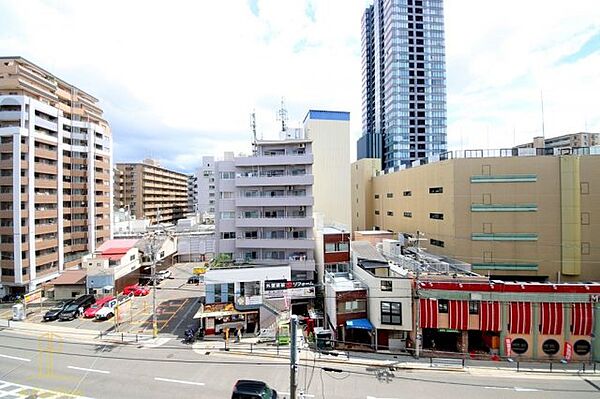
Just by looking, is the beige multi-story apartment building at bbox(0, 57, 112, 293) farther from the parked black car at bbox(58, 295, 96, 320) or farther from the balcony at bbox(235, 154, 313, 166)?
the balcony at bbox(235, 154, 313, 166)

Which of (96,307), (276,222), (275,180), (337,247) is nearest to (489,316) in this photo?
(337,247)

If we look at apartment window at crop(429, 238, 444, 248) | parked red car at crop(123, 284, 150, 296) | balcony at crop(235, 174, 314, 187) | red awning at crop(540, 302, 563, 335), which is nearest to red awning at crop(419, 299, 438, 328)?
red awning at crop(540, 302, 563, 335)

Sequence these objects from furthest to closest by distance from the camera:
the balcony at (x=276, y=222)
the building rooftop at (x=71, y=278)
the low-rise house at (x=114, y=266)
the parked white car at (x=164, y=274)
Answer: the parked white car at (x=164, y=274) < the balcony at (x=276, y=222) < the building rooftop at (x=71, y=278) < the low-rise house at (x=114, y=266)

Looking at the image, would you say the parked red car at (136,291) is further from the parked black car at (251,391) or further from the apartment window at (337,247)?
the parked black car at (251,391)

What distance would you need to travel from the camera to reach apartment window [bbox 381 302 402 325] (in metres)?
24.3

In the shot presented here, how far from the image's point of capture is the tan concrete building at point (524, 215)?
36.4 meters

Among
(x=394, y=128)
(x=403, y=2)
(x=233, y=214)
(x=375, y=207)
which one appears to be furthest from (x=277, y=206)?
(x=403, y=2)

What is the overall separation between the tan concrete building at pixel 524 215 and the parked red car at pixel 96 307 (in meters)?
39.3

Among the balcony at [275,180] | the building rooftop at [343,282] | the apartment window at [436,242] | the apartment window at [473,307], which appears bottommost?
the apartment window at [473,307]

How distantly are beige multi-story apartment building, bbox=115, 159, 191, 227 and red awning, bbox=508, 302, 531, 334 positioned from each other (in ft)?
267

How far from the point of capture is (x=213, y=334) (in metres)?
27.0

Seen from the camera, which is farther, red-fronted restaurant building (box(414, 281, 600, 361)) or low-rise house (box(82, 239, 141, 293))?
low-rise house (box(82, 239, 141, 293))

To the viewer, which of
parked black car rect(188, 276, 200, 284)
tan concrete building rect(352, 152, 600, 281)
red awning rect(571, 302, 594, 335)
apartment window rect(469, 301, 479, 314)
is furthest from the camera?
parked black car rect(188, 276, 200, 284)

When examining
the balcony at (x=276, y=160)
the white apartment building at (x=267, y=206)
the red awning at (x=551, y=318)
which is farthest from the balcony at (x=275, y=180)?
the red awning at (x=551, y=318)
